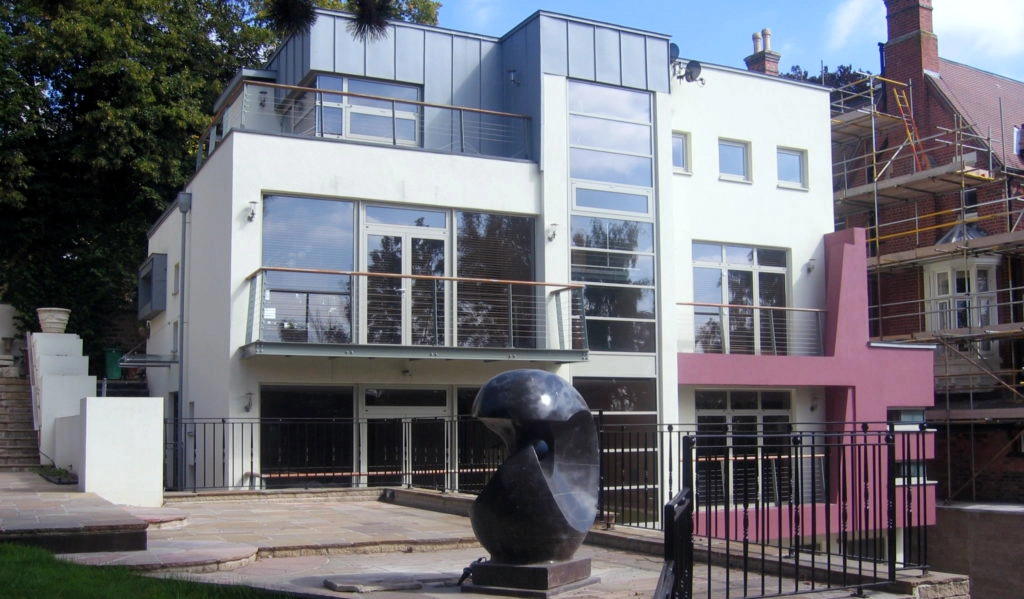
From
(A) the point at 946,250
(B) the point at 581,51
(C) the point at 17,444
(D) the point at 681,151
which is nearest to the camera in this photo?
(C) the point at 17,444

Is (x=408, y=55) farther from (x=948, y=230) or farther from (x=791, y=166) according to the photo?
(x=948, y=230)

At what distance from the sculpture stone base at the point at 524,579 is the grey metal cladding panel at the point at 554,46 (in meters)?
14.0

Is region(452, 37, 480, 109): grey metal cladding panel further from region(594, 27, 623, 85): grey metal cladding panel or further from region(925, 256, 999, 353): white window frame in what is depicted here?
region(925, 256, 999, 353): white window frame

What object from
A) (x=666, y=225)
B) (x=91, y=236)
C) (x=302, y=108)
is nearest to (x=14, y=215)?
(x=91, y=236)

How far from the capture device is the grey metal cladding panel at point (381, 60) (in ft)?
65.1

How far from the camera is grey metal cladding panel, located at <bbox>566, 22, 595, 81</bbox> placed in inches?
798

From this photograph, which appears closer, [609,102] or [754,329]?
[609,102]

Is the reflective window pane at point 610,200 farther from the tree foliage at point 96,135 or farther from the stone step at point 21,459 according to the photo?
the tree foliage at point 96,135

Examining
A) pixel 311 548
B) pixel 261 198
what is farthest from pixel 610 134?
pixel 311 548

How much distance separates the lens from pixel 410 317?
18.0 meters

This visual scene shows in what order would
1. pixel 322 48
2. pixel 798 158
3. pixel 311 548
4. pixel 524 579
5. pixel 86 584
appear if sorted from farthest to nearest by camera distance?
1. pixel 798 158
2. pixel 322 48
3. pixel 311 548
4. pixel 524 579
5. pixel 86 584

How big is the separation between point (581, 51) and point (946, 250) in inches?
432

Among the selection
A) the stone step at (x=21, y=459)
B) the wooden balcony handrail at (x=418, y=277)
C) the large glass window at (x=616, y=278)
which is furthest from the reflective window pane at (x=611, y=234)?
the stone step at (x=21, y=459)

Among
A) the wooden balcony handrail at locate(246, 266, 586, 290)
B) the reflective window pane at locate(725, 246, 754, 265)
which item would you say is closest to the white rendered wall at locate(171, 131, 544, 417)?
the wooden balcony handrail at locate(246, 266, 586, 290)
